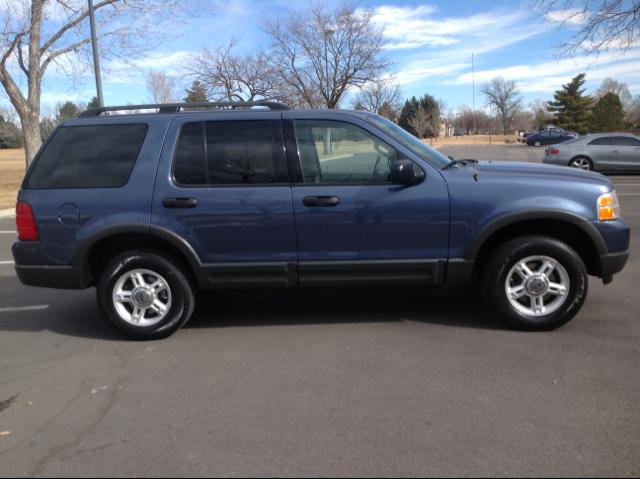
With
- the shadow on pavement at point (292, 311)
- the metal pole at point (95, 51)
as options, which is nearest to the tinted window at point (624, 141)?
the shadow on pavement at point (292, 311)

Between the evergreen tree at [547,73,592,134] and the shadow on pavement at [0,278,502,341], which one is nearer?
the shadow on pavement at [0,278,502,341]

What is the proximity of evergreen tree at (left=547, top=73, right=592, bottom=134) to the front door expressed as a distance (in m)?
62.2

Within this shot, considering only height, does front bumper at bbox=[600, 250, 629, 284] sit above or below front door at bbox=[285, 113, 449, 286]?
below

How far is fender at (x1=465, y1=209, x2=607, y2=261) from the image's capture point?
170 inches

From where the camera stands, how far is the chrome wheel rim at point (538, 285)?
14.6 ft

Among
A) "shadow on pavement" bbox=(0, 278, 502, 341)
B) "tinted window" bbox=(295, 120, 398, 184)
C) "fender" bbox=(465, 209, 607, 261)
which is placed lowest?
"shadow on pavement" bbox=(0, 278, 502, 341)

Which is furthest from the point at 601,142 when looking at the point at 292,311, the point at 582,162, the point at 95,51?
the point at 292,311

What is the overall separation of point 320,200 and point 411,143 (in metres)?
0.99

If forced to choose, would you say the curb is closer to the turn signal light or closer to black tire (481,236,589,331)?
black tire (481,236,589,331)

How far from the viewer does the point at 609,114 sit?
5253cm

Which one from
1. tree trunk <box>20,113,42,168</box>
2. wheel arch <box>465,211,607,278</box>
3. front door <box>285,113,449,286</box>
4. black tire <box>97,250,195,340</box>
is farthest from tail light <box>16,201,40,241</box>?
tree trunk <box>20,113,42,168</box>

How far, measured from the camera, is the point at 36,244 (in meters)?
4.52

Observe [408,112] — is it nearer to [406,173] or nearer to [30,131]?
[30,131]

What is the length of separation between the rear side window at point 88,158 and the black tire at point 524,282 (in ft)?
10.0
